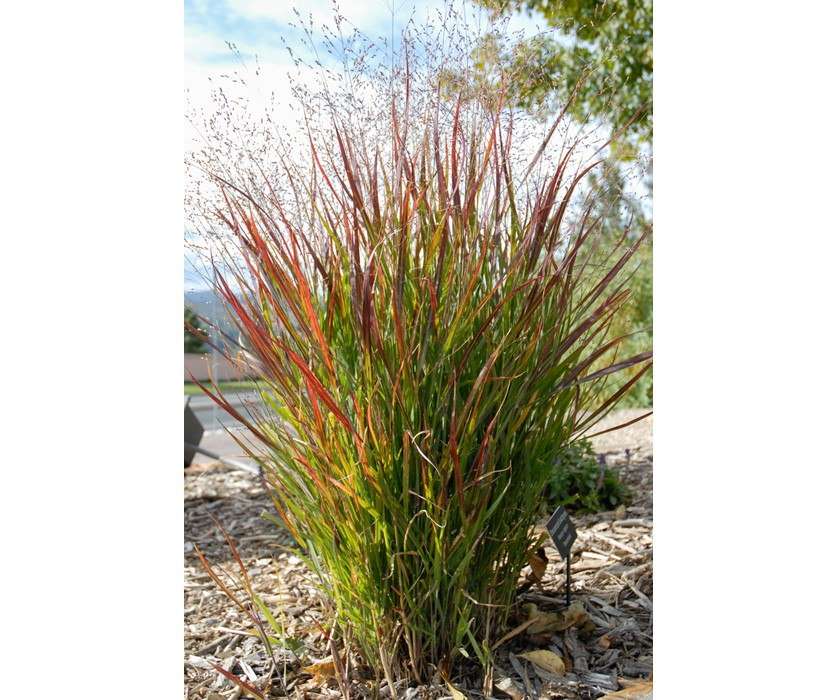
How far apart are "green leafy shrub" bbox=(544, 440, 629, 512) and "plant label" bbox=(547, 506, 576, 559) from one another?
113cm

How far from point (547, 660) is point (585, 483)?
1.48 metres

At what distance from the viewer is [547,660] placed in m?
1.52

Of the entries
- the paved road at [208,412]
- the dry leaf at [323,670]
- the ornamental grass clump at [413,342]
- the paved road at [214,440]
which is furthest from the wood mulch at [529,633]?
the paved road at [214,440]

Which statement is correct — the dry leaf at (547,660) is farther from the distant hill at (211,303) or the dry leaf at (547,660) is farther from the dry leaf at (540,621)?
the distant hill at (211,303)

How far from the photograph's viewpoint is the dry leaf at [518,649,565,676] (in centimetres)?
151

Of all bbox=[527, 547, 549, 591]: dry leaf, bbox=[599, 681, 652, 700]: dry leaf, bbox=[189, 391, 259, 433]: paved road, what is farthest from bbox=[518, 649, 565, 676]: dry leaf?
bbox=[189, 391, 259, 433]: paved road

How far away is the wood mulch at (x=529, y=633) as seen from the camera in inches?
58.5

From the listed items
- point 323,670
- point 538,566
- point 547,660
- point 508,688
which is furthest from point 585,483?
point 323,670

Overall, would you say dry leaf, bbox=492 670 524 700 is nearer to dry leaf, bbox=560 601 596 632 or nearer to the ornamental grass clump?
the ornamental grass clump

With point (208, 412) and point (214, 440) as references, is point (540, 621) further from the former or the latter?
point (208, 412)

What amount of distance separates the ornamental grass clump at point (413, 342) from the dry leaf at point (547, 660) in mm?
94
